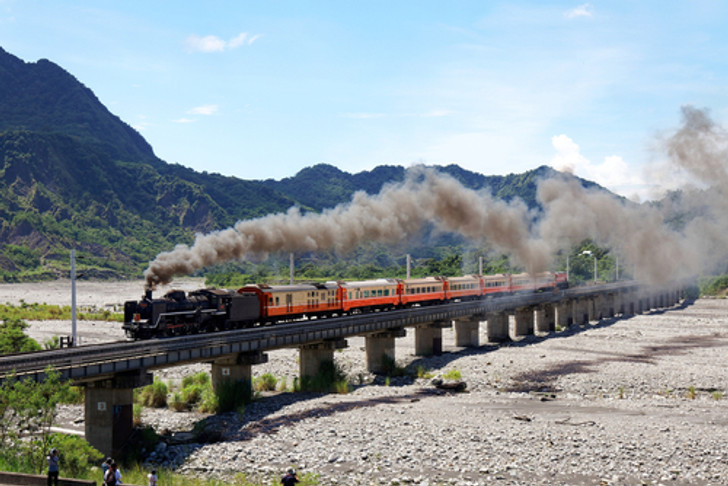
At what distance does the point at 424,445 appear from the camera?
31625mm

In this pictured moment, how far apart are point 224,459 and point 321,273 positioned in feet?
443

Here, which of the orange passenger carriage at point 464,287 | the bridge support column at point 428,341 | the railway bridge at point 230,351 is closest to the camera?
the railway bridge at point 230,351

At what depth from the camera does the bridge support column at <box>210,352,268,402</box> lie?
4181 cm

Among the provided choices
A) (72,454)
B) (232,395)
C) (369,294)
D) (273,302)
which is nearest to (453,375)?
(369,294)

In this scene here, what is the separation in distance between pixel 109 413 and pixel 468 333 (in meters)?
47.3

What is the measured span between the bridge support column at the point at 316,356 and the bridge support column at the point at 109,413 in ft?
57.5

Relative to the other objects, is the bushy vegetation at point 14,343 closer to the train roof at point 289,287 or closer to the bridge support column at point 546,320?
the train roof at point 289,287

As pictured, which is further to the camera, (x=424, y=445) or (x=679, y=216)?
(x=679, y=216)

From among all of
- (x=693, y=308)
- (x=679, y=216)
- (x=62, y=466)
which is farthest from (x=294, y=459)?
(x=679, y=216)

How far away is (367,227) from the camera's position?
215ft

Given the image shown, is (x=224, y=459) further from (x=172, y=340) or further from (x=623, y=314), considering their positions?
(x=623, y=314)

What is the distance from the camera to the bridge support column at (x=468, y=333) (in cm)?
7300

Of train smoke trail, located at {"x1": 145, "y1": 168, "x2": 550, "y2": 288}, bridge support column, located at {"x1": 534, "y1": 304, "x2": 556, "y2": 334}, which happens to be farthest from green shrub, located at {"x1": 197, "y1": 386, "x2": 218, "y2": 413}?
bridge support column, located at {"x1": 534, "y1": 304, "x2": 556, "y2": 334}

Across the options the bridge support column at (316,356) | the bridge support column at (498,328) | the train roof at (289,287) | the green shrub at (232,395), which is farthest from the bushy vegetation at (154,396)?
the bridge support column at (498,328)
